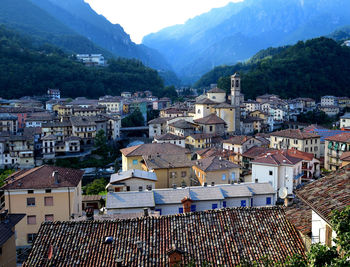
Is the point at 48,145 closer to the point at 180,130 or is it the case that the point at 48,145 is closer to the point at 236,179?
the point at 180,130

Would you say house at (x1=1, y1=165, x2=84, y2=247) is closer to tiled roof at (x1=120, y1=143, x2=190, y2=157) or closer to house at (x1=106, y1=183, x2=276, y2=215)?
house at (x1=106, y1=183, x2=276, y2=215)

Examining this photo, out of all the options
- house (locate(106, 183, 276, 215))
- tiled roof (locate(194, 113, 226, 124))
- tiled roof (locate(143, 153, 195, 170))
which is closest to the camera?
house (locate(106, 183, 276, 215))

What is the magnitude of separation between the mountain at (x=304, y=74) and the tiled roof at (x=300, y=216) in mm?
94759

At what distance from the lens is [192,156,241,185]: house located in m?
30.0

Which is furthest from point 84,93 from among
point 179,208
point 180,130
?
point 179,208

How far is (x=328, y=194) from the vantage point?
8.33m

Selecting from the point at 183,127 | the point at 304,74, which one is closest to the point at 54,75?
the point at 183,127

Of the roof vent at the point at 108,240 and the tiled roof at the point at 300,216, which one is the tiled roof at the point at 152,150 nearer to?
the tiled roof at the point at 300,216

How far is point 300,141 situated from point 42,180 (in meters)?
38.8

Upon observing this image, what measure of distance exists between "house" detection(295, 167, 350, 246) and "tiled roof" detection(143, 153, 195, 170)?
62.8 ft

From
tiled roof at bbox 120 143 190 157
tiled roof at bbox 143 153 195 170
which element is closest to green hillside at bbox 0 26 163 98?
tiled roof at bbox 120 143 190 157

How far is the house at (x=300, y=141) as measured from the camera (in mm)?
50562

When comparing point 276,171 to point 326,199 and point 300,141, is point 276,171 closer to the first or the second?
point 300,141

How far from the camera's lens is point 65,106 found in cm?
7969
